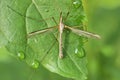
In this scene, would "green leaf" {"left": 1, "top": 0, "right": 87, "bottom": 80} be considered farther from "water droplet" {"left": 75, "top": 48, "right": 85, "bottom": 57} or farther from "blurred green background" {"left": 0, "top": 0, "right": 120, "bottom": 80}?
"blurred green background" {"left": 0, "top": 0, "right": 120, "bottom": 80}

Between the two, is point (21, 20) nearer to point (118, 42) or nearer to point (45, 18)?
point (45, 18)

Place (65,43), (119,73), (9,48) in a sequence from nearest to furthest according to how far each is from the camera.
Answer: (9,48), (65,43), (119,73)

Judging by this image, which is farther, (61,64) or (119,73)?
(119,73)

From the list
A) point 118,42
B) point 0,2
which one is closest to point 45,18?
point 0,2

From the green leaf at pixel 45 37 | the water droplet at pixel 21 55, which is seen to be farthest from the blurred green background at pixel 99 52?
the water droplet at pixel 21 55

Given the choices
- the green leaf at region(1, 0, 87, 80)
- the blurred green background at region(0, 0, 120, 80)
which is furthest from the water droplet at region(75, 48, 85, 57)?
the blurred green background at region(0, 0, 120, 80)
